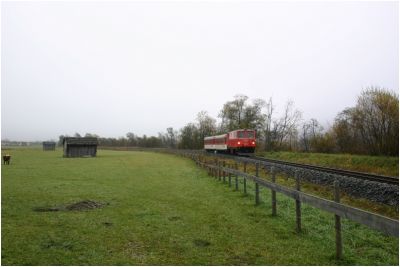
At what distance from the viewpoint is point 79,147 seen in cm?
5353

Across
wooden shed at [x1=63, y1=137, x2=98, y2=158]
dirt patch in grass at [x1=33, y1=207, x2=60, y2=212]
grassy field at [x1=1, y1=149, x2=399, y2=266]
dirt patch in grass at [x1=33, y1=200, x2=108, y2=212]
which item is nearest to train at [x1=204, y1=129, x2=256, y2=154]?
wooden shed at [x1=63, y1=137, x2=98, y2=158]

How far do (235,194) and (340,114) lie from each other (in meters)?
43.8

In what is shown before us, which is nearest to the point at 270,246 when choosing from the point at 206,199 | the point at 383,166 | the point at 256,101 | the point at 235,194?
the point at 206,199

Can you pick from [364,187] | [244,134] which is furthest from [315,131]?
[364,187]

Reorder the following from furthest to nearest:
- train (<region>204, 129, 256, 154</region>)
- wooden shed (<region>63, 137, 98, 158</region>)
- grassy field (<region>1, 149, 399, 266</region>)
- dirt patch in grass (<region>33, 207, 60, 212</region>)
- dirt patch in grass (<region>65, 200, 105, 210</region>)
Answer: wooden shed (<region>63, 137, 98, 158</region>)
train (<region>204, 129, 256, 154</region>)
dirt patch in grass (<region>65, 200, 105, 210</region>)
dirt patch in grass (<region>33, 207, 60, 212</region>)
grassy field (<region>1, 149, 399, 266</region>)

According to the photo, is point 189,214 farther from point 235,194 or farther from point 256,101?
point 256,101

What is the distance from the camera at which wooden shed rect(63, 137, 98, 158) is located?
5225 cm

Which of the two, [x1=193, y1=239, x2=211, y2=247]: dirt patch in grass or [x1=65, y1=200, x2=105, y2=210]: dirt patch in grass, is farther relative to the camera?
[x1=65, y1=200, x2=105, y2=210]: dirt patch in grass

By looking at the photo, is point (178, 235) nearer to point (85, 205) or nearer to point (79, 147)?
point (85, 205)

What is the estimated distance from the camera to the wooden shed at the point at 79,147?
52250mm

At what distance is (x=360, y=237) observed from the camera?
7.97m

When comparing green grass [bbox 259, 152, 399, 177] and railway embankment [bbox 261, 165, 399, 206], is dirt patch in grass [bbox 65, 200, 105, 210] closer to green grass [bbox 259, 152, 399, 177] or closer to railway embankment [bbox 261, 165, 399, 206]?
railway embankment [bbox 261, 165, 399, 206]

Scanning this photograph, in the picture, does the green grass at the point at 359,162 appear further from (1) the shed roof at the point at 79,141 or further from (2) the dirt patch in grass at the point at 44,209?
(1) the shed roof at the point at 79,141

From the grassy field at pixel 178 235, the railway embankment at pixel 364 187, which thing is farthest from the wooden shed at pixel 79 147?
the grassy field at pixel 178 235
